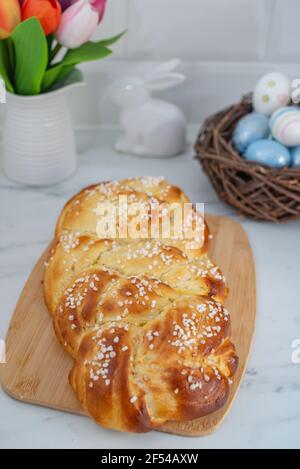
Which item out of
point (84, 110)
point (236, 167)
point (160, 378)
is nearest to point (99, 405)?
point (160, 378)

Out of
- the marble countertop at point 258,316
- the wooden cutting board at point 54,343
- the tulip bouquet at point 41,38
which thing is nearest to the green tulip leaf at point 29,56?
the tulip bouquet at point 41,38

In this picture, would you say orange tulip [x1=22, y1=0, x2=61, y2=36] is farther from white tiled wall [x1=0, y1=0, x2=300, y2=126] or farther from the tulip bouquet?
white tiled wall [x1=0, y1=0, x2=300, y2=126]

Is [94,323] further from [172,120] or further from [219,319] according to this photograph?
[172,120]

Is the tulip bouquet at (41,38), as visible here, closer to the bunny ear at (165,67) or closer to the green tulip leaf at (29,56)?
the green tulip leaf at (29,56)

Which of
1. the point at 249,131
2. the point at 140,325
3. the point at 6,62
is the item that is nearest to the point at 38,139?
the point at 6,62

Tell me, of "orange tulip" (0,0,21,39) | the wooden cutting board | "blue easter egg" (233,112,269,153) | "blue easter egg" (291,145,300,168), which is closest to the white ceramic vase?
"orange tulip" (0,0,21,39)
